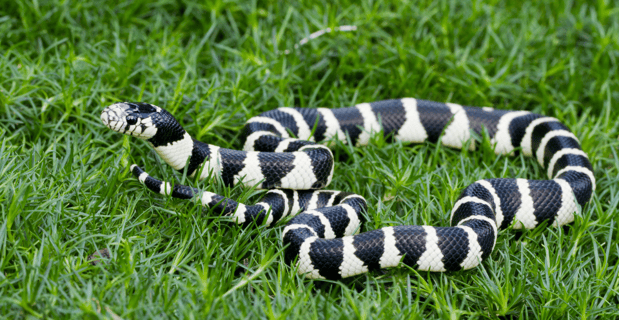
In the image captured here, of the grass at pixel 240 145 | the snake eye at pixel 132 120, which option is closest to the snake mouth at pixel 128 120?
the snake eye at pixel 132 120

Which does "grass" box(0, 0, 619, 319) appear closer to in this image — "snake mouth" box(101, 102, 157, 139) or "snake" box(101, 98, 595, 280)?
"snake" box(101, 98, 595, 280)

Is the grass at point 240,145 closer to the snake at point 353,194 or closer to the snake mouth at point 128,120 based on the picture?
the snake at point 353,194

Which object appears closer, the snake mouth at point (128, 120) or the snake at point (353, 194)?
the snake at point (353, 194)

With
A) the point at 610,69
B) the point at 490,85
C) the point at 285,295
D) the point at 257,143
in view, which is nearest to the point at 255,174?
the point at 257,143

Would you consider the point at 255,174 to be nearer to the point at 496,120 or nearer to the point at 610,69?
the point at 496,120

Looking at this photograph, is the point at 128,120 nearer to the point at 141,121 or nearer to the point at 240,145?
the point at 141,121

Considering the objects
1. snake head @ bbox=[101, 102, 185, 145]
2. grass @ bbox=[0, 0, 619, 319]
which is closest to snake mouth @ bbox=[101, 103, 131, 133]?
snake head @ bbox=[101, 102, 185, 145]
